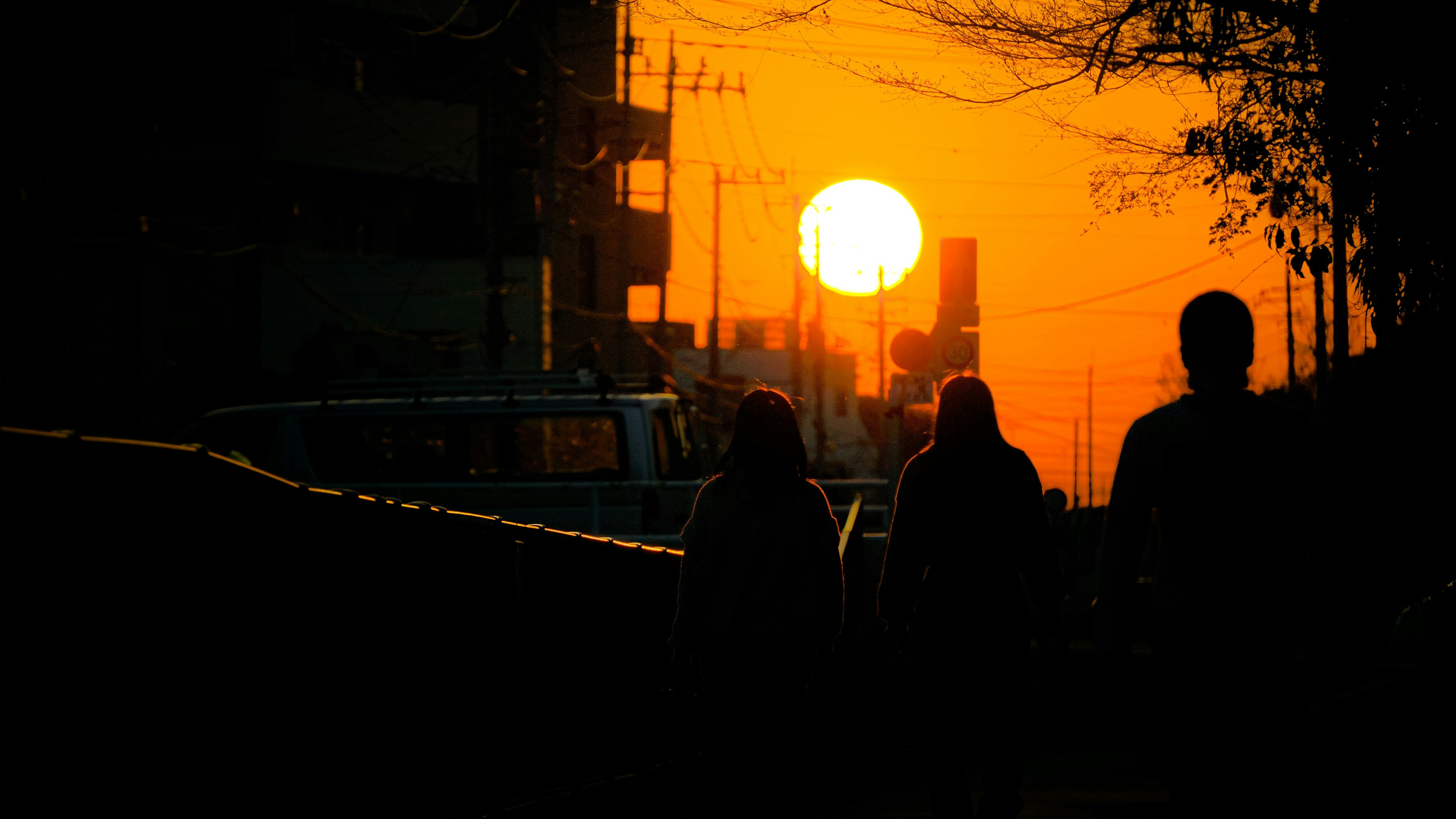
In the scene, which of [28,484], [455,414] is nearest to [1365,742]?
[28,484]

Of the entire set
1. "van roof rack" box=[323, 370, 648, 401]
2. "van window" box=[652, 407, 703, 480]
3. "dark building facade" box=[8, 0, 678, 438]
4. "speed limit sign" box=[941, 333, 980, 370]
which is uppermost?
"dark building facade" box=[8, 0, 678, 438]

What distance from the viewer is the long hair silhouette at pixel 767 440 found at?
16.1 ft

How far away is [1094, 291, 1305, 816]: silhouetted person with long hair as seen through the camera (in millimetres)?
3723

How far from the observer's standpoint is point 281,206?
3394 centimetres

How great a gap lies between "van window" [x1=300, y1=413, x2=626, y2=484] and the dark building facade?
8916mm

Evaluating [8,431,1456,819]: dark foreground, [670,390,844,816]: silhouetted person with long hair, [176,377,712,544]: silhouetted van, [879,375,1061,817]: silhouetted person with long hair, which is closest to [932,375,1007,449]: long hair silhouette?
[879,375,1061,817]: silhouetted person with long hair

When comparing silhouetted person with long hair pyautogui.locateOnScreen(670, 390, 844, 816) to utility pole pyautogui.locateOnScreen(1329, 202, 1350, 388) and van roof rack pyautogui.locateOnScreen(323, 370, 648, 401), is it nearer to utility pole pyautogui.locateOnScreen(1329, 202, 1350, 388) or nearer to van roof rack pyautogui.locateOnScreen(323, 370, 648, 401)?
utility pole pyautogui.locateOnScreen(1329, 202, 1350, 388)

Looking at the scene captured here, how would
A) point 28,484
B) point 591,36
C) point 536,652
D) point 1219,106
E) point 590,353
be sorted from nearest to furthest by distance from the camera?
1. point 28,484
2. point 536,652
3. point 1219,106
4. point 590,353
5. point 591,36

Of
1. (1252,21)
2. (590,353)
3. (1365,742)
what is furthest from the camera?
(590,353)

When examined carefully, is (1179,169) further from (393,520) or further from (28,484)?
(28,484)

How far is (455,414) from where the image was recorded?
1476 centimetres

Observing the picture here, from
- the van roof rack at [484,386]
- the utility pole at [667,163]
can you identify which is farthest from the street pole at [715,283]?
the van roof rack at [484,386]

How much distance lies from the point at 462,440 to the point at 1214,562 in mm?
11688

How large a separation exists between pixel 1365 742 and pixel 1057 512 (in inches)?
89.3
